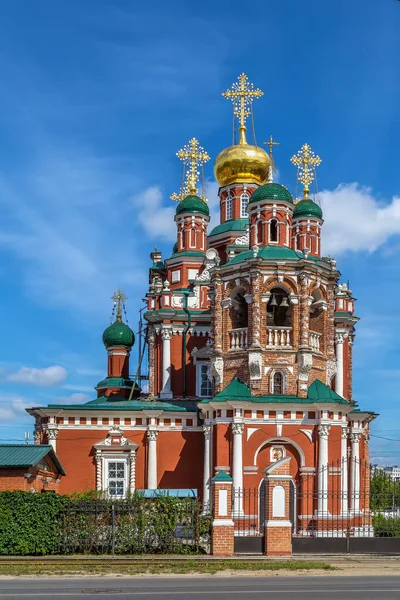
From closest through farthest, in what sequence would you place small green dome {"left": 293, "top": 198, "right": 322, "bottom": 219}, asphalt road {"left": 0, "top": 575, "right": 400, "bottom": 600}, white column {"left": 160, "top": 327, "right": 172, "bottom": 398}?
1. asphalt road {"left": 0, "top": 575, "right": 400, "bottom": 600}
2. white column {"left": 160, "top": 327, "right": 172, "bottom": 398}
3. small green dome {"left": 293, "top": 198, "right": 322, "bottom": 219}

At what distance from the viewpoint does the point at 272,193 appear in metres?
37.1

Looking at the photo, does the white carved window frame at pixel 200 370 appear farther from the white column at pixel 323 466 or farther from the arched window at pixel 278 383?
the white column at pixel 323 466

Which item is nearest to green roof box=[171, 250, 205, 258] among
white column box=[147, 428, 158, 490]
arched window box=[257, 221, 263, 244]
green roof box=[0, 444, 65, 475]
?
arched window box=[257, 221, 263, 244]

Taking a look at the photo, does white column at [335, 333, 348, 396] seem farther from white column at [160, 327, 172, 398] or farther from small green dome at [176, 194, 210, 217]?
small green dome at [176, 194, 210, 217]

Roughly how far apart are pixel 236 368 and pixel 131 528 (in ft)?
37.0

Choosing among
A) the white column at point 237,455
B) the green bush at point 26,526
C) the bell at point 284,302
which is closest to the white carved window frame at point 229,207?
the bell at point 284,302

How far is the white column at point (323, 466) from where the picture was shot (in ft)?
110

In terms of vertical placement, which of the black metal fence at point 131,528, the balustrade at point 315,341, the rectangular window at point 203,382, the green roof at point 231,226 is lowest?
the black metal fence at point 131,528

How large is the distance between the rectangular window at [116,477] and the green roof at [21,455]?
28.3 feet

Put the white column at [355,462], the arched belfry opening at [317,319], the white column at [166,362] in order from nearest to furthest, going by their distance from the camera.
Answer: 1. the arched belfry opening at [317,319]
2. the white column at [355,462]
3. the white column at [166,362]

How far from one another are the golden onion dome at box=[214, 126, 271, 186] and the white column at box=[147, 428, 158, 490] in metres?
15.0

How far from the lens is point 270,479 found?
85.8 feet

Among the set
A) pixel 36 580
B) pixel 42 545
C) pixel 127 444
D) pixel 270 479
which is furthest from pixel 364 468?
pixel 36 580

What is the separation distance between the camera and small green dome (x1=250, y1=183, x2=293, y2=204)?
37094mm
